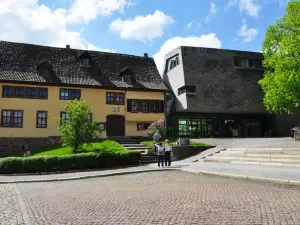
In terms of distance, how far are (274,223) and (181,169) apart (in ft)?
37.2

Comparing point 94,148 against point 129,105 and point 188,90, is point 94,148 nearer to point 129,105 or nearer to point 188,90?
point 129,105

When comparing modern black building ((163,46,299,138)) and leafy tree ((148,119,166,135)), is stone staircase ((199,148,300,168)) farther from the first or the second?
modern black building ((163,46,299,138))

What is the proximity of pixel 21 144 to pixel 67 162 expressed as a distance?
12.5 meters

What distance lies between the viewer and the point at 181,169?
17.4 metres

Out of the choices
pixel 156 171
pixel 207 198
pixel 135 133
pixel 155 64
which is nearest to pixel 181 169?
pixel 156 171

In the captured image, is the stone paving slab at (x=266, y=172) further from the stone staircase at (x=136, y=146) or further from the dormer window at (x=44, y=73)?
the dormer window at (x=44, y=73)

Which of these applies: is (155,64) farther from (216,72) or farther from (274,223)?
(274,223)

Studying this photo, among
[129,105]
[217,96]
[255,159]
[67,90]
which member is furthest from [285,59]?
[67,90]

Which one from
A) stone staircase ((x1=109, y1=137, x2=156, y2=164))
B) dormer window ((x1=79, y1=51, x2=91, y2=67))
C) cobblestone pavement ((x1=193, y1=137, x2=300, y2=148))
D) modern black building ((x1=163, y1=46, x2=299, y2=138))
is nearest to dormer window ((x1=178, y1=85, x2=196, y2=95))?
modern black building ((x1=163, y1=46, x2=299, y2=138))

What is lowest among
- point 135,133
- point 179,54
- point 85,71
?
point 135,133

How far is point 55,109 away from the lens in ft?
101

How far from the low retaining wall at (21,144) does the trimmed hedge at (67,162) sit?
34.5 feet

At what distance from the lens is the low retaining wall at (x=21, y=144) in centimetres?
2849

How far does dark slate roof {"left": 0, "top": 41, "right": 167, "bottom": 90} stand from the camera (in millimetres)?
30375
